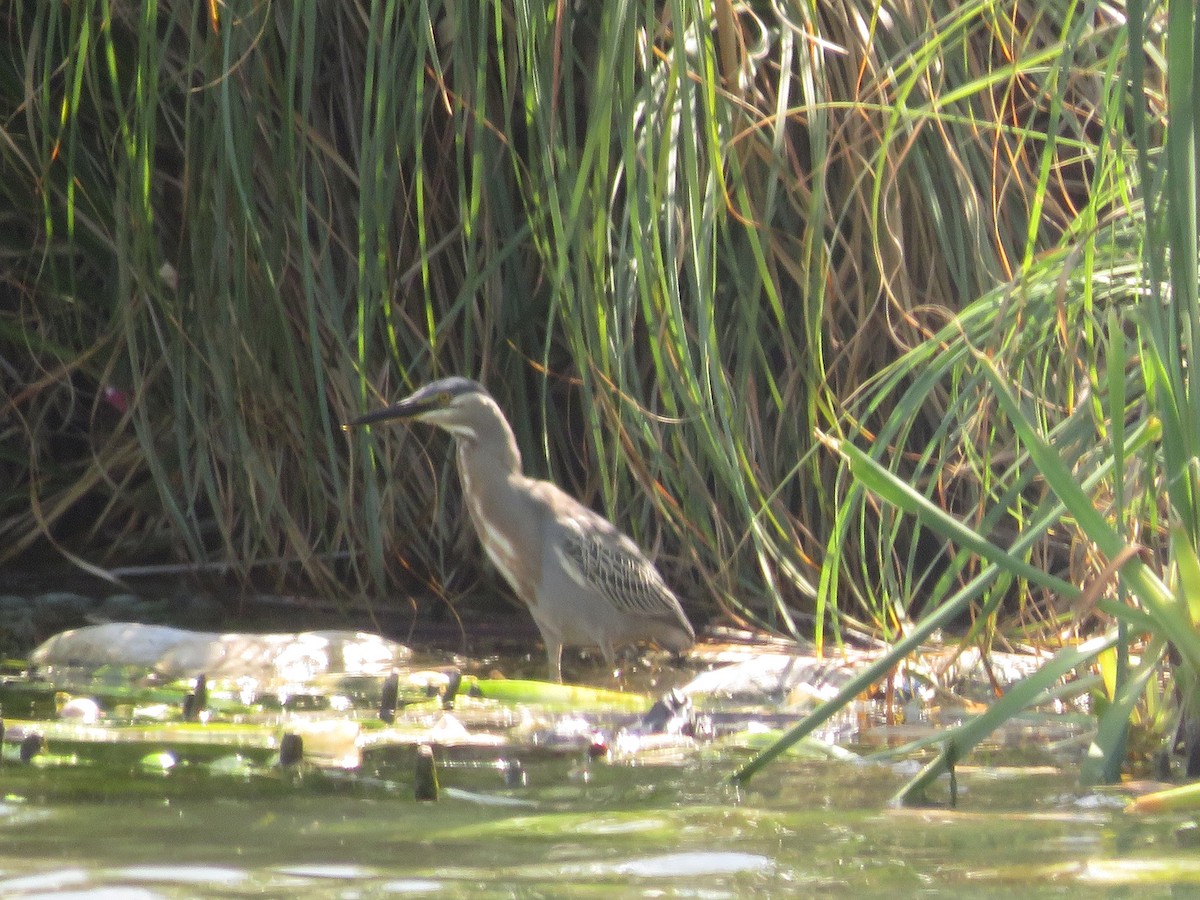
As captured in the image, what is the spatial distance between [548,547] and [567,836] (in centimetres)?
261

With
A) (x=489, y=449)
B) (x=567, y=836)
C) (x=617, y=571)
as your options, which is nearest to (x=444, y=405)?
(x=489, y=449)

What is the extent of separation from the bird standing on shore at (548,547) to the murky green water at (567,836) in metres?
1.78

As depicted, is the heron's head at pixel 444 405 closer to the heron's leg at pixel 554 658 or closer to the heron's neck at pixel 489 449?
the heron's neck at pixel 489 449

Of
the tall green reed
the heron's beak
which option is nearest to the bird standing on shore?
the heron's beak

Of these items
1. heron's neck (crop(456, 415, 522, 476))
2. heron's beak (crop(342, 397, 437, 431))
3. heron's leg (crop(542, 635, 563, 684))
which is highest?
heron's beak (crop(342, 397, 437, 431))

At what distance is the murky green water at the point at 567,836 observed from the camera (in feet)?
6.57

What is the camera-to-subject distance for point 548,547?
4.93m

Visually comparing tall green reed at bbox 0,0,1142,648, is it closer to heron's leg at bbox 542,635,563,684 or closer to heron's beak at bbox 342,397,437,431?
heron's beak at bbox 342,397,437,431

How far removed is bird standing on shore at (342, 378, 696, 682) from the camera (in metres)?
4.73

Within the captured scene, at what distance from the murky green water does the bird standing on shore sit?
1781 mm

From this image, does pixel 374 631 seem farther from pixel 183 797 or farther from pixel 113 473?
pixel 183 797

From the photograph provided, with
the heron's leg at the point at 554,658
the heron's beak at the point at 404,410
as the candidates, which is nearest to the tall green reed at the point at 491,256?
the heron's beak at the point at 404,410

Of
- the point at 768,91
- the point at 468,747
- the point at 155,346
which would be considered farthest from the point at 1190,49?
the point at 155,346

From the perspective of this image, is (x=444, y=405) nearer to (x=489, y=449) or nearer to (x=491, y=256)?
(x=489, y=449)
